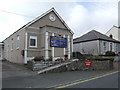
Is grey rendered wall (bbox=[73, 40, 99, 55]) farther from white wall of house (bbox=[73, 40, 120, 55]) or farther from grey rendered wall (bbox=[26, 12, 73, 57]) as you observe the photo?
grey rendered wall (bbox=[26, 12, 73, 57])

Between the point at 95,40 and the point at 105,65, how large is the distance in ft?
36.6

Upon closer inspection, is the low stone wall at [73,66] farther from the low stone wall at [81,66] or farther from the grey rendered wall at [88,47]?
the grey rendered wall at [88,47]

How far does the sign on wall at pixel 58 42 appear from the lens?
16197 millimetres

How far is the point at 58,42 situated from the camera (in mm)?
16797

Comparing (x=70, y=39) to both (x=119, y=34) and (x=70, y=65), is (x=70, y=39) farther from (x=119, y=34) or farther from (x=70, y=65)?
(x=119, y=34)

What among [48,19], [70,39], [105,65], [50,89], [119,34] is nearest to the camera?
[50,89]

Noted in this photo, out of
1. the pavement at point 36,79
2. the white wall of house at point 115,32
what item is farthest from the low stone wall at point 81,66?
the white wall of house at point 115,32

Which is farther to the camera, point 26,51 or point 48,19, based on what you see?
point 48,19

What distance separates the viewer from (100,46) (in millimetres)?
25156

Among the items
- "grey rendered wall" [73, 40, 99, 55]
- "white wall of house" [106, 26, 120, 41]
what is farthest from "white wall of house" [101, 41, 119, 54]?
"white wall of house" [106, 26, 120, 41]

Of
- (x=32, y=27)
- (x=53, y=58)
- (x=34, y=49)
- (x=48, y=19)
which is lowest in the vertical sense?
(x=53, y=58)

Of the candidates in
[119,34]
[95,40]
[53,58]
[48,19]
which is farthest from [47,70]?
[119,34]

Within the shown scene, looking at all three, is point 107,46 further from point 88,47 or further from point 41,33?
point 41,33

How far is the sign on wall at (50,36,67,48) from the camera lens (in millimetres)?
16197
